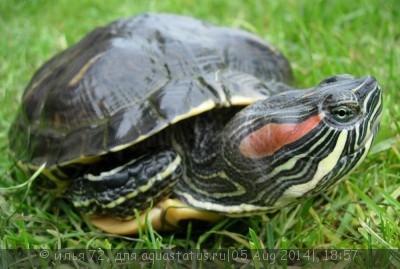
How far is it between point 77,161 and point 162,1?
3.22 meters

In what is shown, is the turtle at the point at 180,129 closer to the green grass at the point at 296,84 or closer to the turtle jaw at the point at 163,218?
the turtle jaw at the point at 163,218

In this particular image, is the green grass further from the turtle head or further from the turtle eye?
the turtle eye

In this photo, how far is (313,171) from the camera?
2062mm

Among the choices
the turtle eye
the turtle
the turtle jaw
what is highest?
the turtle eye

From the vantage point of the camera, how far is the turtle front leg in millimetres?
2420

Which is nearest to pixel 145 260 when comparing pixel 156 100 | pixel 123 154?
pixel 123 154

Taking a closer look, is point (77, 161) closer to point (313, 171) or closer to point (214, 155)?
point (214, 155)

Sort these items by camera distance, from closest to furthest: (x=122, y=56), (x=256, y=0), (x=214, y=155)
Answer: (x=214, y=155) < (x=122, y=56) < (x=256, y=0)

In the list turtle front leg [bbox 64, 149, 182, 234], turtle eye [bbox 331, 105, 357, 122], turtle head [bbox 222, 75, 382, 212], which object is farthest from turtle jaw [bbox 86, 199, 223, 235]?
turtle eye [bbox 331, 105, 357, 122]

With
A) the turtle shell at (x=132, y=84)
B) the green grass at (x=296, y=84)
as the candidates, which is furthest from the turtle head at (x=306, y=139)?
the turtle shell at (x=132, y=84)

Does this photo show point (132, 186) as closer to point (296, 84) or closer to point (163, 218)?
point (163, 218)

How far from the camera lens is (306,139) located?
2.04 metres

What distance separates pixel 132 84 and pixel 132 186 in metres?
0.49

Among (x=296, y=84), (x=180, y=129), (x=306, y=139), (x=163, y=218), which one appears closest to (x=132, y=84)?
(x=180, y=129)
